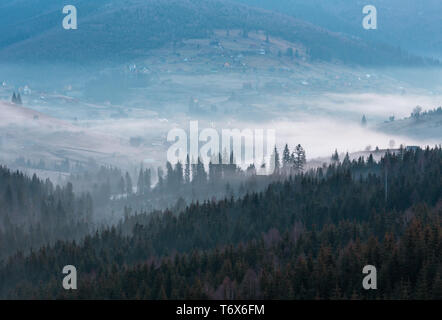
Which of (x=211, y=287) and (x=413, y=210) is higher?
(x=413, y=210)

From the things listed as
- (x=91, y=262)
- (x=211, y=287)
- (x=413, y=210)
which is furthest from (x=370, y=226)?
(x=91, y=262)

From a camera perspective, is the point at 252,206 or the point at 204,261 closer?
the point at 204,261
